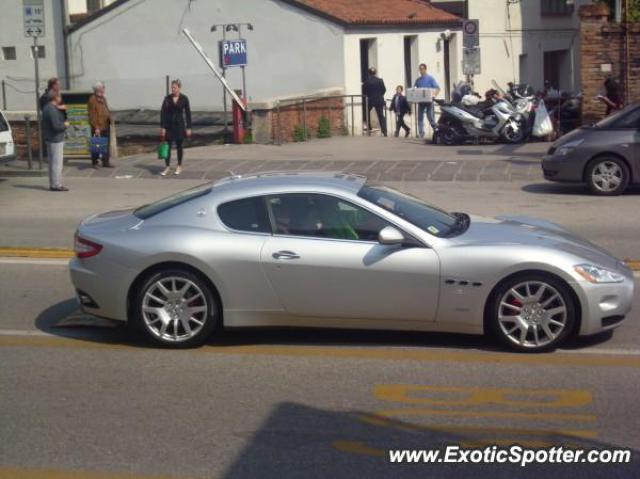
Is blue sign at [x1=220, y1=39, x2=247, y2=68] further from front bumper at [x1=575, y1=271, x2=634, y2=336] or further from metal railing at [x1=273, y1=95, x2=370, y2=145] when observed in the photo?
front bumper at [x1=575, y1=271, x2=634, y2=336]

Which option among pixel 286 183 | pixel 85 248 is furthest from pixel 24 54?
pixel 286 183

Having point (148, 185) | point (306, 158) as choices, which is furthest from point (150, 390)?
point (306, 158)

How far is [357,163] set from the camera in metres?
21.3

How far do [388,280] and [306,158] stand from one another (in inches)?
578

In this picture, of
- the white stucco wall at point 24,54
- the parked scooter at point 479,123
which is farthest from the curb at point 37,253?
the white stucco wall at point 24,54

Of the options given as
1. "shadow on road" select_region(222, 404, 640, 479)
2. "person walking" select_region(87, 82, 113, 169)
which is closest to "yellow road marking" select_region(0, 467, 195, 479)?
"shadow on road" select_region(222, 404, 640, 479)

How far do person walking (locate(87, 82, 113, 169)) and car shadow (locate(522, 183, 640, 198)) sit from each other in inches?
319

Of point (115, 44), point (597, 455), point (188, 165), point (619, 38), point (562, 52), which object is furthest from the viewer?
point (562, 52)

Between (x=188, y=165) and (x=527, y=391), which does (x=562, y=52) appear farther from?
(x=527, y=391)

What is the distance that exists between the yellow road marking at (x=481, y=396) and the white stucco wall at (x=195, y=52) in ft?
86.2

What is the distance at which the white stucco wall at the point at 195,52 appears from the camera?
3312 cm

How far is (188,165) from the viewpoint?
840 inches

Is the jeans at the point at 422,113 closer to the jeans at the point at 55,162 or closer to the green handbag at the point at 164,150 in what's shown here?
the green handbag at the point at 164,150

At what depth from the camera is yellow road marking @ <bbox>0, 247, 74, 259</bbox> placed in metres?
12.1
